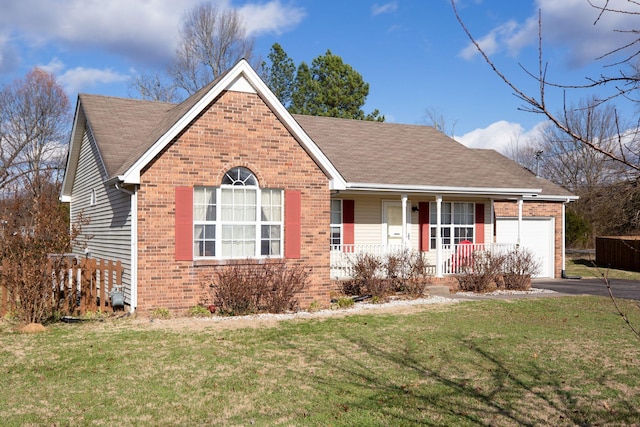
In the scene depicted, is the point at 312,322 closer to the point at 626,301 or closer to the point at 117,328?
the point at 117,328

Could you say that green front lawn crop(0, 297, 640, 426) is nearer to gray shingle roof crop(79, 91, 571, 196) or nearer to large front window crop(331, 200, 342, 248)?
gray shingle roof crop(79, 91, 571, 196)

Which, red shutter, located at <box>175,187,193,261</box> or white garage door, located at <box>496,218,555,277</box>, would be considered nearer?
red shutter, located at <box>175,187,193,261</box>

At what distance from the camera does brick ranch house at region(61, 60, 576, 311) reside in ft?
40.3

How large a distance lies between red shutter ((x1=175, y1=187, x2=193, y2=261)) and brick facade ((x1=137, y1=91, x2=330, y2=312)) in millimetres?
120

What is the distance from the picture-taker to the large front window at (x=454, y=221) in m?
19.2

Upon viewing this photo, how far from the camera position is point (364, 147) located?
19578 mm

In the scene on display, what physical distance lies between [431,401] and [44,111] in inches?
1550

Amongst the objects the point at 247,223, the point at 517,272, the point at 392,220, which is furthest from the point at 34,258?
the point at 517,272

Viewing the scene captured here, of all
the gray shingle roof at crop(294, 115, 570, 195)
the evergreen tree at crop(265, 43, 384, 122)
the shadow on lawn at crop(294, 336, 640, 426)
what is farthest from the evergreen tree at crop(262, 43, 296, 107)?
the shadow on lawn at crop(294, 336, 640, 426)

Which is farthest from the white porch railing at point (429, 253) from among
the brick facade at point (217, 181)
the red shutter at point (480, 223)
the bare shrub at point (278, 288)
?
the bare shrub at point (278, 288)

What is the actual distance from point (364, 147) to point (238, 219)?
7.68 meters

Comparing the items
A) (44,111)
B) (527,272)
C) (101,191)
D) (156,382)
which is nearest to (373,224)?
(527,272)

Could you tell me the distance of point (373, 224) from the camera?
1823 centimetres

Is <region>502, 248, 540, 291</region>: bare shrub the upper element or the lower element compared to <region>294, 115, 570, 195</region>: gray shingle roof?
lower
